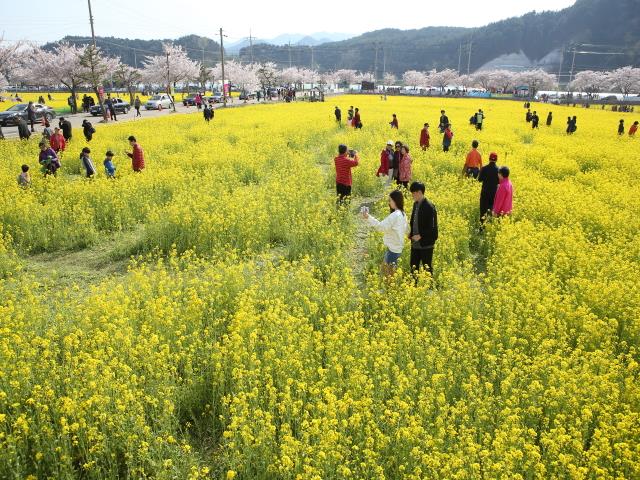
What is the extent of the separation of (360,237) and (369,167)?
16.7 ft

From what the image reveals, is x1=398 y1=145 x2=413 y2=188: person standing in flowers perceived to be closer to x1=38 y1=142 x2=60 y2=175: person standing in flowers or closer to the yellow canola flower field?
the yellow canola flower field

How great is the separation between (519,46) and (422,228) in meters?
183

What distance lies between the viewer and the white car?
47719 mm

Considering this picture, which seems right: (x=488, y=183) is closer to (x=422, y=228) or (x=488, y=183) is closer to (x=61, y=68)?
(x=422, y=228)

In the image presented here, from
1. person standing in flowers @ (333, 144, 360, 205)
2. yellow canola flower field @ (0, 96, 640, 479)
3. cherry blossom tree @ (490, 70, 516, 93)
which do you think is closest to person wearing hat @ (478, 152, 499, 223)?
yellow canola flower field @ (0, 96, 640, 479)

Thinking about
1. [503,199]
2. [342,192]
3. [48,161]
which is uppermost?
[48,161]

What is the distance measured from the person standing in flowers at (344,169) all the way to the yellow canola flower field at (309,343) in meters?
0.47

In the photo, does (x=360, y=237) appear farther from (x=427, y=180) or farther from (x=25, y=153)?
(x=25, y=153)

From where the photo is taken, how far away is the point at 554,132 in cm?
2892

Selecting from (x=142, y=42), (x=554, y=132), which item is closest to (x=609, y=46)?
(x=554, y=132)

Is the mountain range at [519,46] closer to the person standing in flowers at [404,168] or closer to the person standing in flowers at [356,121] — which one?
the person standing in flowers at [356,121]

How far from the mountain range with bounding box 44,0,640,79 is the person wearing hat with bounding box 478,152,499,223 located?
122 metres

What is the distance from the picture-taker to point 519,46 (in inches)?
6437

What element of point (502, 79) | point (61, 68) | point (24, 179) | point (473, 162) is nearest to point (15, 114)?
point (24, 179)
